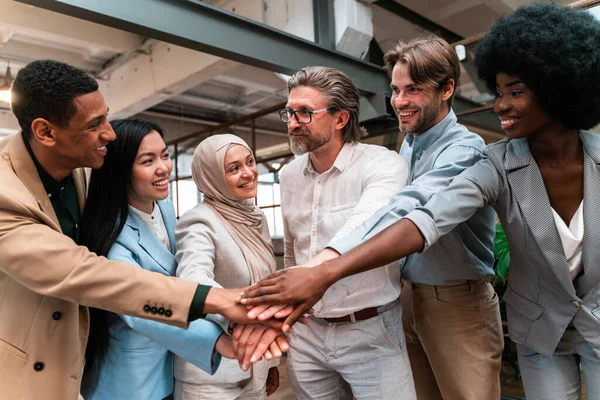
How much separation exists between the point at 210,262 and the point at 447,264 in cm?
85

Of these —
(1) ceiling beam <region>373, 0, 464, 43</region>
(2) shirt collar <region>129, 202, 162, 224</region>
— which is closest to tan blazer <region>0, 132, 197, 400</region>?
(2) shirt collar <region>129, 202, 162, 224</region>

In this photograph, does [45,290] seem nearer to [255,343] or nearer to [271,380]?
[255,343]

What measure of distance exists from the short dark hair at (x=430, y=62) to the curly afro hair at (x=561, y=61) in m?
0.38

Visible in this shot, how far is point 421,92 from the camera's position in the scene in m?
1.73

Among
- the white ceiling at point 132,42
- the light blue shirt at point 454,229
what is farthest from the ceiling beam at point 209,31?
the light blue shirt at point 454,229

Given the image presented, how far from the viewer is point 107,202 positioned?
4.88ft

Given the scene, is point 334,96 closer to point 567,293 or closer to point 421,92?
point 421,92

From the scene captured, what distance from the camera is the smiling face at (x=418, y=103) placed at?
1.73 meters

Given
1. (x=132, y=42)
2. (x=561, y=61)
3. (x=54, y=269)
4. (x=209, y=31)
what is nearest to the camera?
(x=54, y=269)

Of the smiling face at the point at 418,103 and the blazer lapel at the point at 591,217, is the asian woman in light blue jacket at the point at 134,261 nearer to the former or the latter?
the smiling face at the point at 418,103

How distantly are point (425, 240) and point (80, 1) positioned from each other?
7.04 feet

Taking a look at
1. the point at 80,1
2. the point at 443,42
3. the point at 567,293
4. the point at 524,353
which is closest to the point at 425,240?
the point at 567,293

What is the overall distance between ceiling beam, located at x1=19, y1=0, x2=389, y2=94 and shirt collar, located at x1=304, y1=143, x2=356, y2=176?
151 cm

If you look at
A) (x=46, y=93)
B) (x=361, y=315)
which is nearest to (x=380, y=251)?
(x=361, y=315)
